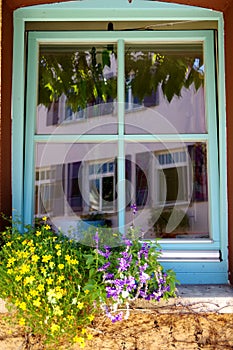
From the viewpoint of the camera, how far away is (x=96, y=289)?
145 centimetres

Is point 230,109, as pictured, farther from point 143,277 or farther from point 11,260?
point 11,260

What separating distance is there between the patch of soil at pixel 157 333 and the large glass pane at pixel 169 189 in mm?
409

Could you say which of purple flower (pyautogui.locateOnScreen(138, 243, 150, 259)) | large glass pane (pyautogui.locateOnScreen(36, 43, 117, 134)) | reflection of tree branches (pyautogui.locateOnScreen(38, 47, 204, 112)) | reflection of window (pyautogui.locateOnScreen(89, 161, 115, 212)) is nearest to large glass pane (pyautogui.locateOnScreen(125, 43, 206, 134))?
reflection of tree branches (pyautogui.locateOnScreen(38, 47, 204, 112))

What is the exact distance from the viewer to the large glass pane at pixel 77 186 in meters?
2.11

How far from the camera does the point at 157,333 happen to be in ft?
5.39

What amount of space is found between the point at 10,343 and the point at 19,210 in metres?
0.51

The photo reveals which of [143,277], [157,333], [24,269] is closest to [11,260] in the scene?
[24,269]

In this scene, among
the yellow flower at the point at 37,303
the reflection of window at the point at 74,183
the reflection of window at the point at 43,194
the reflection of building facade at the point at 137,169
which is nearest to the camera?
the yellow flower at the point at 37,303

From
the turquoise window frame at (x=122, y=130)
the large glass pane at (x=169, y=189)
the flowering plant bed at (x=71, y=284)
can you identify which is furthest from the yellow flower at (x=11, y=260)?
the large glass pane at (x=169, y=189)

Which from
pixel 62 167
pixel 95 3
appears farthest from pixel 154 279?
pixel 62 167

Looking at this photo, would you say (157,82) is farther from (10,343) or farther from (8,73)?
(10,343)

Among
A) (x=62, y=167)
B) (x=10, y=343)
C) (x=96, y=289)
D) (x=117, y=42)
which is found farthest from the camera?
(x=62, y=167)

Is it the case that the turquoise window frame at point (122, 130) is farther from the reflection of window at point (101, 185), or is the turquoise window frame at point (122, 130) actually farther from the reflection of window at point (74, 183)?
the reflection of window at point (74, 183)

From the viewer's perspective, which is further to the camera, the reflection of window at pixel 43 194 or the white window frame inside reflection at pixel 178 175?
the white window frame inside reflection at pixel 178 175
